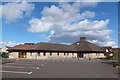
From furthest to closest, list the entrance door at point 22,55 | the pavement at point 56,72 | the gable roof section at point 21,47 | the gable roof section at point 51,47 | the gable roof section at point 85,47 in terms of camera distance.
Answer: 1. the gable roof section at point 85,47
2. the gable roof section at point 21,47
3. the gable roof section at point 51,47
4. the entrance door at point 22,55
5. the pavement at point 56,72

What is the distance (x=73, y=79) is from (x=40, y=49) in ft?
203

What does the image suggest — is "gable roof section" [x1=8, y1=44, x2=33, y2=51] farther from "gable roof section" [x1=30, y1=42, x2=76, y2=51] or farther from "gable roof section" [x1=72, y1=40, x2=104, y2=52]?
"gable roof section" [x1=72, y1=40, x2=104, y2=52]

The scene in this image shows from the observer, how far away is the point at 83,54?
269 feet

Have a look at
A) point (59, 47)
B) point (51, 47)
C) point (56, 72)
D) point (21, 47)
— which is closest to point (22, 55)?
point (21, 47)

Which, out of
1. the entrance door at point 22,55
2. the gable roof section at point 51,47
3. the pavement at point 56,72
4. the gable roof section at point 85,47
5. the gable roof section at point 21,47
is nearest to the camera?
the pavement at point 56,72

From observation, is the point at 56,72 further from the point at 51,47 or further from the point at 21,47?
the point at 21,47

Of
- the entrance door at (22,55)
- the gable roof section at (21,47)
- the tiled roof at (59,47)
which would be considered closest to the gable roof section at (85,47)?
the tiled roof at (59,47)

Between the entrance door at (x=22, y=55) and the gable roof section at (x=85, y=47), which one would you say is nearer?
the entrance door at (x=22, y=55)

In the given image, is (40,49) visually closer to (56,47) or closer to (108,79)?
(56,47)

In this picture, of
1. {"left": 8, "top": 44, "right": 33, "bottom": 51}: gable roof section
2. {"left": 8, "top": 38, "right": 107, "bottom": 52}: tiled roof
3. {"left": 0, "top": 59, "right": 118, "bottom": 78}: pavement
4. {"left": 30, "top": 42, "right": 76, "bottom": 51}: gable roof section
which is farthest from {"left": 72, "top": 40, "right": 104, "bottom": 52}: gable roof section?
{"left": 0, "top": 59, "right": 118, "bottom": 78}: pavement

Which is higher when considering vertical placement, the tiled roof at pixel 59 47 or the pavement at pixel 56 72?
the tiled roof at pixel 59 47

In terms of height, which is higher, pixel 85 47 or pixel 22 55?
pixel 85 47

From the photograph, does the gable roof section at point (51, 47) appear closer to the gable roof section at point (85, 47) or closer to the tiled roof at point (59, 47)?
the tiled roof at point (59, 47)

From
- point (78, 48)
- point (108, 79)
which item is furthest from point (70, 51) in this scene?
point (108, 79)
